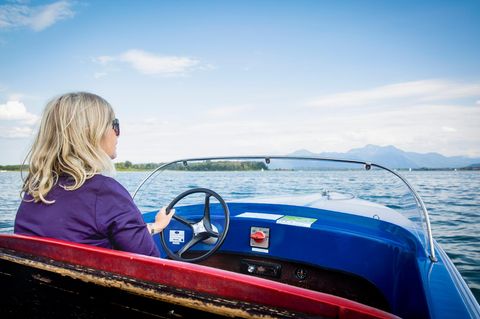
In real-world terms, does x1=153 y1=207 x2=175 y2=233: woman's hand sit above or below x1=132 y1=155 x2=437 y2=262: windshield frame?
below

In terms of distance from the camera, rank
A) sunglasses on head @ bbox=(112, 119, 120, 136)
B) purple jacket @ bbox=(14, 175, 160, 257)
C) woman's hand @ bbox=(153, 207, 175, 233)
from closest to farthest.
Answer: purple jacket @ bbox=(14, 175, 160, 257) → sunglasses on head @ bbox=(112, 119, 120, 136) → woman's hand @ bbox=(153, 207, 175, 233)

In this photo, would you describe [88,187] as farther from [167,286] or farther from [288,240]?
[288,240]

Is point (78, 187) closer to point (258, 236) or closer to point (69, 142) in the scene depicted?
point (69, 142)

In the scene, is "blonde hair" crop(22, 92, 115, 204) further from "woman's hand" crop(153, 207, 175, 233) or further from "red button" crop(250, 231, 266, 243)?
"red button" crop(250, 231, 266, 243)

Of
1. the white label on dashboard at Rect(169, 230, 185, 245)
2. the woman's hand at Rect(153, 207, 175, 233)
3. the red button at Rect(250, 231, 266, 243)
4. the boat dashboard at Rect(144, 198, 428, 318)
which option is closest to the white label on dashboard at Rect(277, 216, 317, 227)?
the boat dashboard at Rect(144, 198, 428, 318)

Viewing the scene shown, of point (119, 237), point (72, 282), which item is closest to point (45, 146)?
point (119, 237)

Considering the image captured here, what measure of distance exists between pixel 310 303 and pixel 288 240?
6.43 ft

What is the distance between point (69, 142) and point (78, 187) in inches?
9.4

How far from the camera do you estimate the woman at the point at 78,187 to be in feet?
3.98

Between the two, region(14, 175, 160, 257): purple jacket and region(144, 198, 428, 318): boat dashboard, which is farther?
region(144, 198, 428, 318): boat dashboard

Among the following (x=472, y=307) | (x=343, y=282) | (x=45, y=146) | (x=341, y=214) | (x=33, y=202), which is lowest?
(x=343, y=282)

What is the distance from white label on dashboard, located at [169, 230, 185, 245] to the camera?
2.96 metres

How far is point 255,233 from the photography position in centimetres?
273

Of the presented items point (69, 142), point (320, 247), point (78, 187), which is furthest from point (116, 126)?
point (320, 247)
